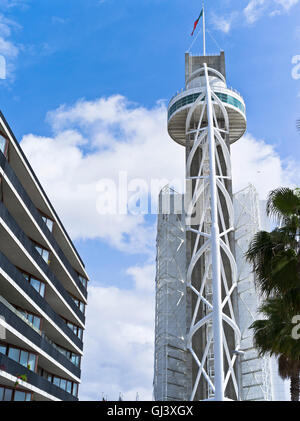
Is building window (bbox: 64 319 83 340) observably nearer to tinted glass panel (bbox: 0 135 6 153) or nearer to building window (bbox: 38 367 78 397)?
building window (bbox: 38 367 78 397)

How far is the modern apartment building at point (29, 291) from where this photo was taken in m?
33.5

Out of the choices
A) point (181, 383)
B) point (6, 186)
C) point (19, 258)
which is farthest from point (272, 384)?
point (6, 186)

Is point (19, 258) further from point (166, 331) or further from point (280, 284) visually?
point (166, 331)

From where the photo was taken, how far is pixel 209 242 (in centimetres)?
6197

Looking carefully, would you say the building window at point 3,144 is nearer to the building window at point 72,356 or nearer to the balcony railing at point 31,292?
the balcony railing at point 31,292

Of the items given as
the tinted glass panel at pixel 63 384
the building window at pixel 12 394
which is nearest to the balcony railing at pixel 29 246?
the tinted glass panel at pixel 63 384

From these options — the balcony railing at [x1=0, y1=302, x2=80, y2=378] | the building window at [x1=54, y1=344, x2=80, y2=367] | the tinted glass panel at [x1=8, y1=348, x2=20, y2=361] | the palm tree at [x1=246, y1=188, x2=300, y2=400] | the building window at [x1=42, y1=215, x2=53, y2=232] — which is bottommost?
the palm tree at [x1=246, y1=188, x2=300, y2=400]

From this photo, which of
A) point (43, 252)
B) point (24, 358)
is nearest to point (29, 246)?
point (43, 252)

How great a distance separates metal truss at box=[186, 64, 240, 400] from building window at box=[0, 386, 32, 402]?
2247 centimetres

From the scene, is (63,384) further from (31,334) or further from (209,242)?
(209,242)

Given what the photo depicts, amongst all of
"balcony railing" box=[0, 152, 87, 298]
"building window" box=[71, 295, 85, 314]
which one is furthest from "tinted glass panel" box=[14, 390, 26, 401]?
"building window" box=[71, 295, 85, 314]

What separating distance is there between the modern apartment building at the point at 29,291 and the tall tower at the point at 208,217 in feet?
47.7

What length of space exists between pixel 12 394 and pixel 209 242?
109 ft

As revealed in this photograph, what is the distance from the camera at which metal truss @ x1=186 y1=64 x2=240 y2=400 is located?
2330 inches
